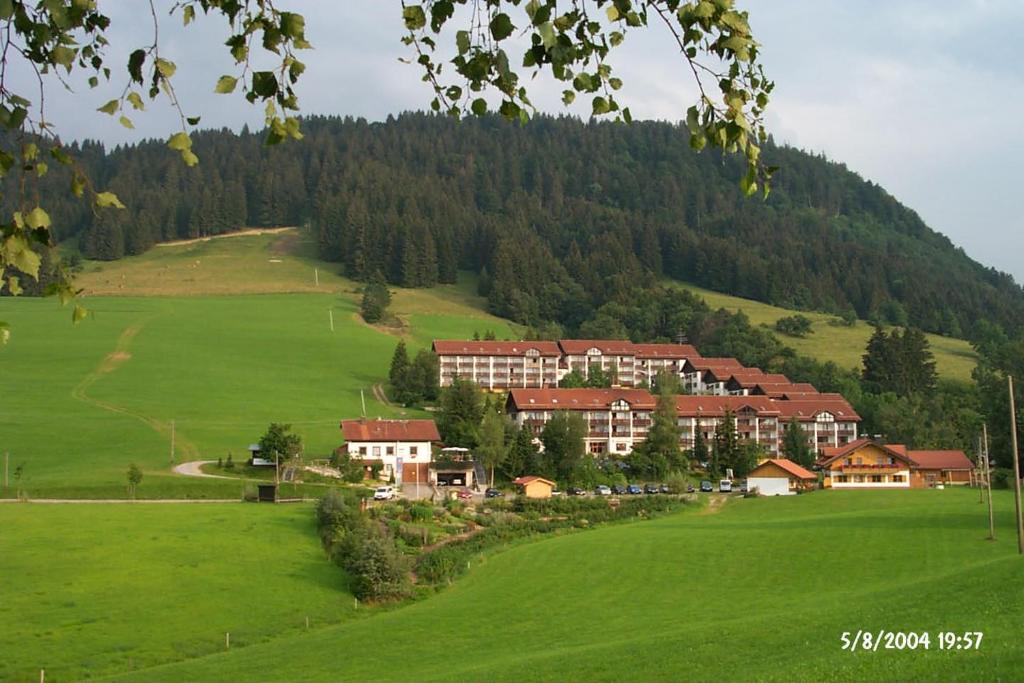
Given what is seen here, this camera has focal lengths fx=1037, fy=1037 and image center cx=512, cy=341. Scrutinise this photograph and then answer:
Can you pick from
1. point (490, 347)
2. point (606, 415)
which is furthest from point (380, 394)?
point (606, 415)

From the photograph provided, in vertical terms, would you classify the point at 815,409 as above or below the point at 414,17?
below

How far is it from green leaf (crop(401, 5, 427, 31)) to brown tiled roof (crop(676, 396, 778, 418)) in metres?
95.0

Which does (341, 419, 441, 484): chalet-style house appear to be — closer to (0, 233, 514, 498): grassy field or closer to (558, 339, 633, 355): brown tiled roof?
(0, 233, 514, 498): grassy field

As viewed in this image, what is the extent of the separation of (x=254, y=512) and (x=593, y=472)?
3233cm

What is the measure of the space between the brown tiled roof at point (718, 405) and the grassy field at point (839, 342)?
35.9 meters

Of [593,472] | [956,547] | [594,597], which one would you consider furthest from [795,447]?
[594,597]

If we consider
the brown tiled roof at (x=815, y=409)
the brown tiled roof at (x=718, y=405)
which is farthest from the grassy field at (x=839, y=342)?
the brown tiled roof at (x=718, y=405)

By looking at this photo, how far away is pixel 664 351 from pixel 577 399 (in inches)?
1521

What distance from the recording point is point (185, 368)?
11500cm

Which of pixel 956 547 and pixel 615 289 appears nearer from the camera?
pixel 956 547

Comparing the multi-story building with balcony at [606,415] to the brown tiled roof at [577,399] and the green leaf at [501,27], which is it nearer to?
the brown tiled roof at [577,399]

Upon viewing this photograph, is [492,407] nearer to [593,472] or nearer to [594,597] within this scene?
[593,472]

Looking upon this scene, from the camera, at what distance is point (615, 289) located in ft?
559

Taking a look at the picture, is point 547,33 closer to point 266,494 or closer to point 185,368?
point 266,494
